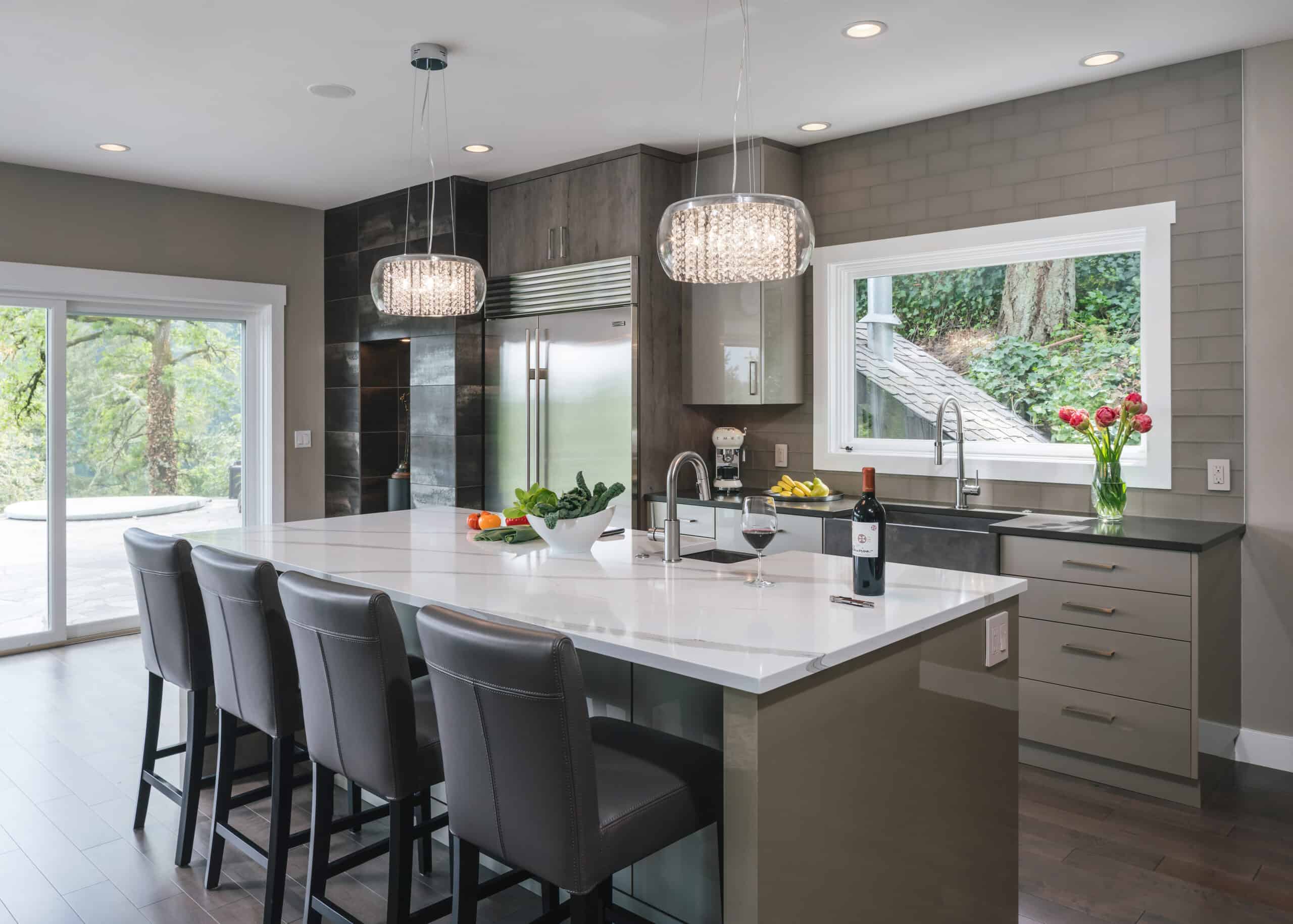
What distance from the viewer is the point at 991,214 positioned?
416cm

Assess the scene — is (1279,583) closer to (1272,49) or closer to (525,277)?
(1272,49)

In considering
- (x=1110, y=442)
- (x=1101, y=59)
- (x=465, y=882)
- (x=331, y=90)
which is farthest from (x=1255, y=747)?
(x=331, y=90)

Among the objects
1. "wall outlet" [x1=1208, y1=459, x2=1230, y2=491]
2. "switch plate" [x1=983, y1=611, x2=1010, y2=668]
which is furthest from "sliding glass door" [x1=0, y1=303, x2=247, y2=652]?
"wall outlet" [x1=1208, y1=459, x2=1230, y2=491]

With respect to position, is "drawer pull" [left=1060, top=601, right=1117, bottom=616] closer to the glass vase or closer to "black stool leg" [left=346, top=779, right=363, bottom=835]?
the glass vase

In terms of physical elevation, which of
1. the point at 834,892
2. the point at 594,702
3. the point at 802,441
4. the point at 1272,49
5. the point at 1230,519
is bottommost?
the point at 834,892

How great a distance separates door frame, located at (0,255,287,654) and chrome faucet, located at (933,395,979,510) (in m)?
4.15

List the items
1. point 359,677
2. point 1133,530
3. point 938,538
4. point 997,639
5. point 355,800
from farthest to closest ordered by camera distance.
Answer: point 938,538, point 1133,530, point 355,800, point 997,639, point 359,677

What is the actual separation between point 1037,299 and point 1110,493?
3.16 feet

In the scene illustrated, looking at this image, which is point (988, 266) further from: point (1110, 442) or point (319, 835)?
point (319, 835)

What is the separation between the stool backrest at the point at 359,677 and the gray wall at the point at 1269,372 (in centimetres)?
312

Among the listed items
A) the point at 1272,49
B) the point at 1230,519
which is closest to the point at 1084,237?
the point at 1272,49

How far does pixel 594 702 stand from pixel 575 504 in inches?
26.0

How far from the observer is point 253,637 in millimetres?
2338

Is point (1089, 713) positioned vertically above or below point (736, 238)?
below
